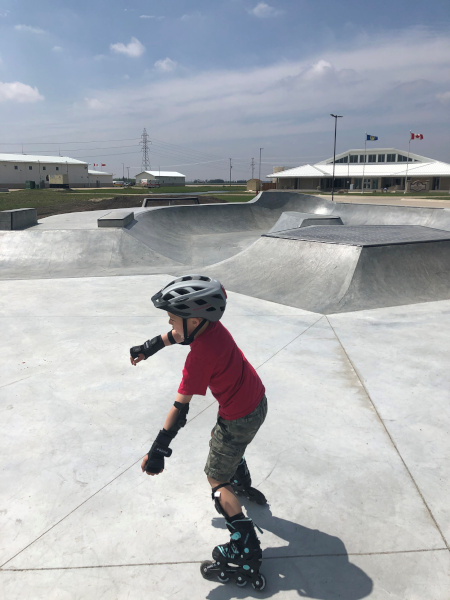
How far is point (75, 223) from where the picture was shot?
747 inches

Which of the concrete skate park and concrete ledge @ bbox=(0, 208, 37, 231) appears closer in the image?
the concrete skate park

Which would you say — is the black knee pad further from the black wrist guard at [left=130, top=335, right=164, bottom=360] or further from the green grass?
the green grass

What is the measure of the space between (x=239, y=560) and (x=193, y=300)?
147 cm

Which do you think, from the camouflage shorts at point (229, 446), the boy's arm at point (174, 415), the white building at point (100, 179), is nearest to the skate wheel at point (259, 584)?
the camouflage shorts at point (229, 446)

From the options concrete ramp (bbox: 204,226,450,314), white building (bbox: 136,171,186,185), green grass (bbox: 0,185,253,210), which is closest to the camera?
concrete ramp (bbox: 204,226,450,314)

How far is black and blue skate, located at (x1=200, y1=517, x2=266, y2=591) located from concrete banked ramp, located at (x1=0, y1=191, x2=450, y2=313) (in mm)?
6155

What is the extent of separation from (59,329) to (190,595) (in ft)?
17.7

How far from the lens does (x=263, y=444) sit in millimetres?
3984

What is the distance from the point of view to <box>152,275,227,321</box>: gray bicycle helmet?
2.50m

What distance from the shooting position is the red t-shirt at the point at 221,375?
2490 mm

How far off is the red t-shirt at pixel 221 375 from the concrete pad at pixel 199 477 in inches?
38.2

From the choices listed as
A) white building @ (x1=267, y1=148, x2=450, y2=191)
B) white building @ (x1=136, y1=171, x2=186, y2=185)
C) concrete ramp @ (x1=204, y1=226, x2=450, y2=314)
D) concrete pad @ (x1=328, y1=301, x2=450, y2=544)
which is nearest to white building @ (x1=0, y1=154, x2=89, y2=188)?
white building @ (x1=136, y1=171, x2=186, y2=185)

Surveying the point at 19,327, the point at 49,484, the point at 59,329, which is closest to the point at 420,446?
the point at 49,484

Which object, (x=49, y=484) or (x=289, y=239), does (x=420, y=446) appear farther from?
(x=289, y=239)
